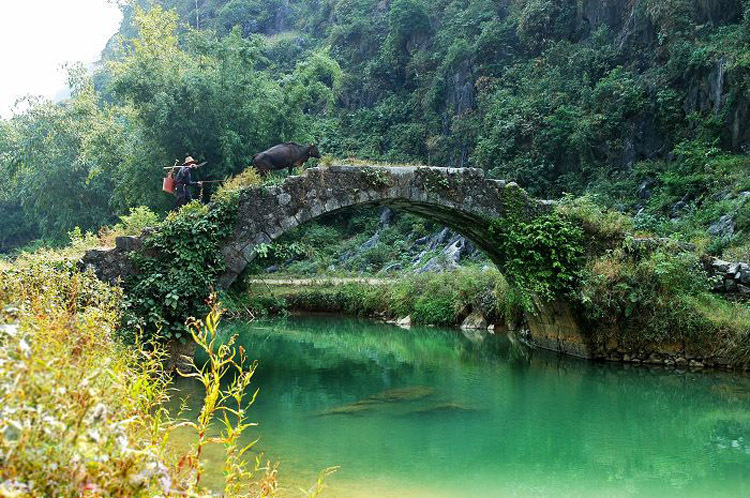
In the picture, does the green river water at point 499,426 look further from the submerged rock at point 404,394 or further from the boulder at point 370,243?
the boulder at point 370,243

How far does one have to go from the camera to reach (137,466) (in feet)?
8.14

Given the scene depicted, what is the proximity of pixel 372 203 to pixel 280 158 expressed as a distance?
2277 mm

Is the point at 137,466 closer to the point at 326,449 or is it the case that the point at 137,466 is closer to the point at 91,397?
the point at 91,397

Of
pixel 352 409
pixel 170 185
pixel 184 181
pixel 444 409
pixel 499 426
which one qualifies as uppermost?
pixel 184 181

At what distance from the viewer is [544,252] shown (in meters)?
12.8

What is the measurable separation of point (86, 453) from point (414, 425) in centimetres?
704

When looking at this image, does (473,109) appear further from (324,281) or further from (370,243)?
(324,281)

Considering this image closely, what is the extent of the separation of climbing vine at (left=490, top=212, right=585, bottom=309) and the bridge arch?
0.25 meters

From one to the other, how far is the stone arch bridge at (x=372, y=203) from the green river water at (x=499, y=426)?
2274mm

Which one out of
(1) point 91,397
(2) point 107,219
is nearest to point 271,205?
(1) point 91,397

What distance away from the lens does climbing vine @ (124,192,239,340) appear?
10.5m

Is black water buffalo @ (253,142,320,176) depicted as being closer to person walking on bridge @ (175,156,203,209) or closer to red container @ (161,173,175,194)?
person walking on bridge @ (175,156,203,209)

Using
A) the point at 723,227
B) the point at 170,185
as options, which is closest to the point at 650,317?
the point at 723,227

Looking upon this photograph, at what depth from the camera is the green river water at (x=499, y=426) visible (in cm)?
669
